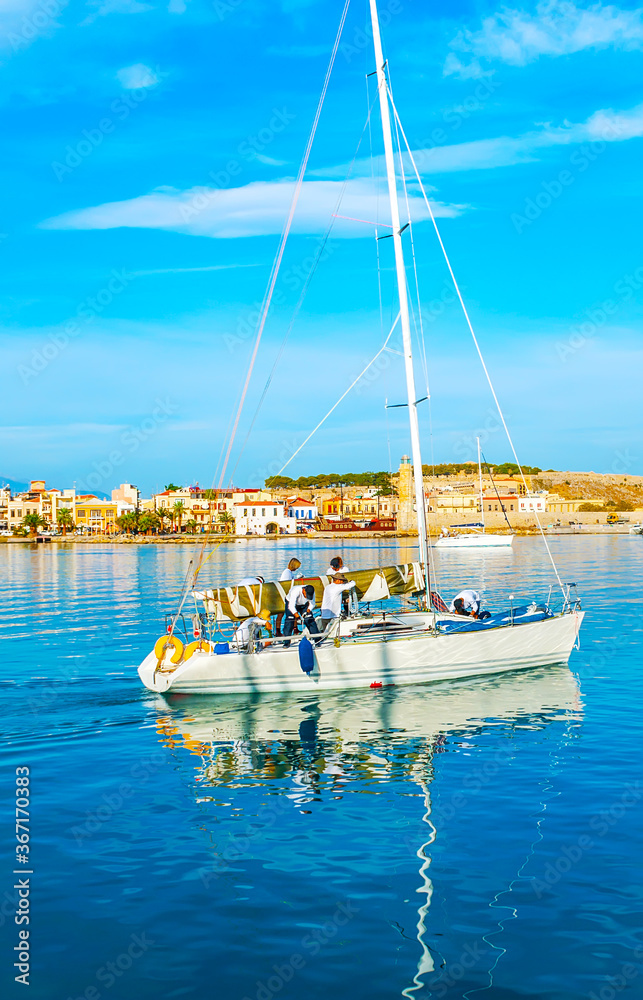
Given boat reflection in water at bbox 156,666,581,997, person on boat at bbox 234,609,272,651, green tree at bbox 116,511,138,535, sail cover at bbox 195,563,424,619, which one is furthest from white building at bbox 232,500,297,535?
boat reflection in water at bbox 156,666,581,997

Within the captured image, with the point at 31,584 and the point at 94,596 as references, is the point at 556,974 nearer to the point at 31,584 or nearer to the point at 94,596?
the point at 94,596

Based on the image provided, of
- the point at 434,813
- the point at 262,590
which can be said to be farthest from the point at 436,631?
the point at 434,813

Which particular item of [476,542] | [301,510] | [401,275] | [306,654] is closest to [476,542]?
[476,542]

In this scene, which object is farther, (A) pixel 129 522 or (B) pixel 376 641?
(A) pixel 129 522

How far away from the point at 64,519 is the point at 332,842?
527 feet

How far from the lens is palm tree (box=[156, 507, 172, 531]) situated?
159525mm

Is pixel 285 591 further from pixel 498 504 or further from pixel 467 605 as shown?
pixel 498 504

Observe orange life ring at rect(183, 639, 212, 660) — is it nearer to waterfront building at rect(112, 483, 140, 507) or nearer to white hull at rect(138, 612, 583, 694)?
white hull at rect(138, 612, 583, 694)

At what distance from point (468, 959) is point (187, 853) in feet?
11.3

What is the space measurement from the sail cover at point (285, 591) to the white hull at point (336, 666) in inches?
50.8

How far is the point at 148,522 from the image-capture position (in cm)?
15550

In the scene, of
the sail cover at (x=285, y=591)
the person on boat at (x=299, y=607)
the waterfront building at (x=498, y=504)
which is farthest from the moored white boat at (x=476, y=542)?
the person on boat at (x=299, y=607)

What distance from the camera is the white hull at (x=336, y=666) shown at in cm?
1562

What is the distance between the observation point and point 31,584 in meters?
49.6
